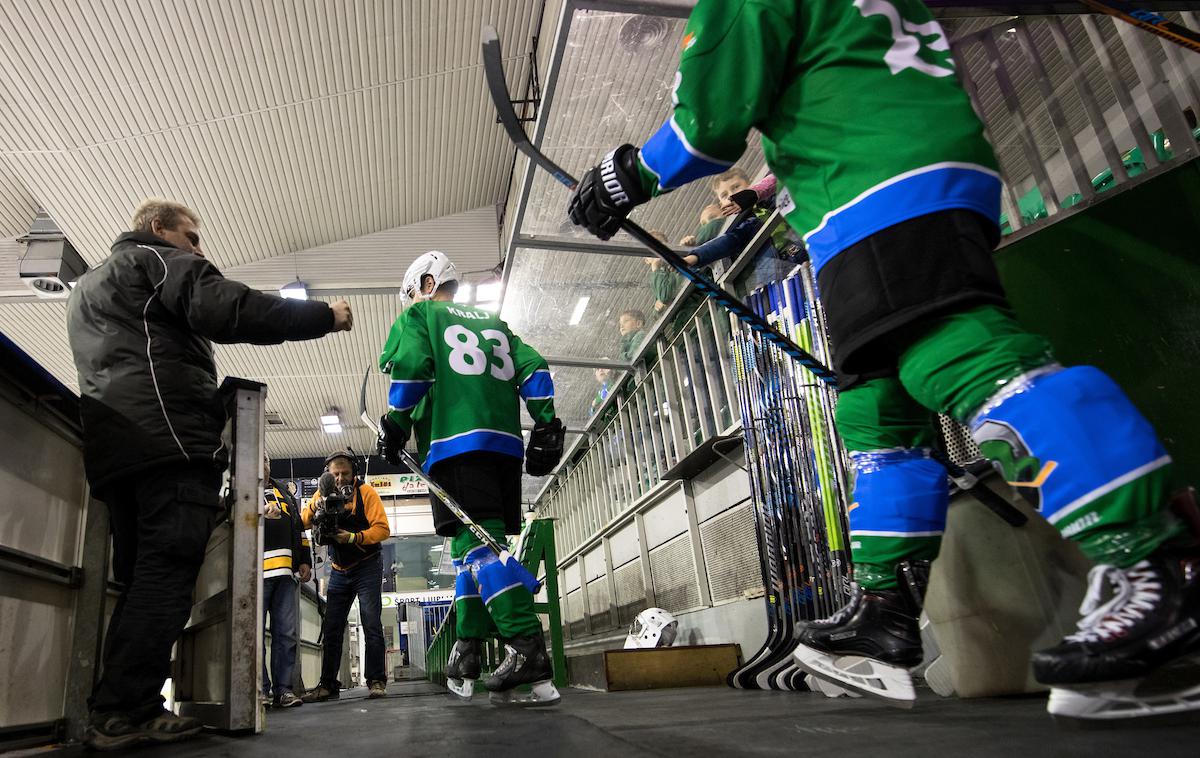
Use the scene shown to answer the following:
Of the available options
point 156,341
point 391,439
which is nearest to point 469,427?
point 391,439

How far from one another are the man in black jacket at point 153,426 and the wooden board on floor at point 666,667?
74.1 inches

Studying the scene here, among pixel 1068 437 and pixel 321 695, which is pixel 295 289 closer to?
pixel 321 695

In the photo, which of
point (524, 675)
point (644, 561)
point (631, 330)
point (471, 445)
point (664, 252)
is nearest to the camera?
point (664, 252)

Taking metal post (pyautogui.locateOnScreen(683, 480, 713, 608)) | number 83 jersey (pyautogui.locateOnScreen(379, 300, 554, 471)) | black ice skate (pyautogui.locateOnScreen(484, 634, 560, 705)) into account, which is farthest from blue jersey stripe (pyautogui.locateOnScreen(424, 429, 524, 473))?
metal post (pyautogui.locateOnScreen(683, 480, 713, 608))

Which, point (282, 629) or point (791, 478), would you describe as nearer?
point (791, 478)

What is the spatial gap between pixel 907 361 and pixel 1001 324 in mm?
153

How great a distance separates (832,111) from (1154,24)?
817mm

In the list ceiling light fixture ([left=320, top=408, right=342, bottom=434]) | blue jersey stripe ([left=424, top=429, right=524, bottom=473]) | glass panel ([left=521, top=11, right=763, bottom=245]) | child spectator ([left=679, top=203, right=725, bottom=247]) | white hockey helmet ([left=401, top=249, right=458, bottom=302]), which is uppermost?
ceiling light fixture ([left=320, top=408, right=342, bottom=434])

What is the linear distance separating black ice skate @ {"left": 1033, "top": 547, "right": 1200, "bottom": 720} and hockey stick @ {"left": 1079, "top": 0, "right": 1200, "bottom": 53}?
1171mm

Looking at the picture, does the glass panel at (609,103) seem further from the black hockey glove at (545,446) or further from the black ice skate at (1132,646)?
the black ice skate at (1132,646)

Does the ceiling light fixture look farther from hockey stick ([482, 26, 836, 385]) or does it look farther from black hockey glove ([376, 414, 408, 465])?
hockey stick ([482, 26, 836, 385])

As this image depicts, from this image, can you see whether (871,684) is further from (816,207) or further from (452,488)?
(452,488)

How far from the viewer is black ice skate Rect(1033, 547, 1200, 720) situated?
3.13 ft

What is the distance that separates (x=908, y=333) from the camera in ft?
4.05
